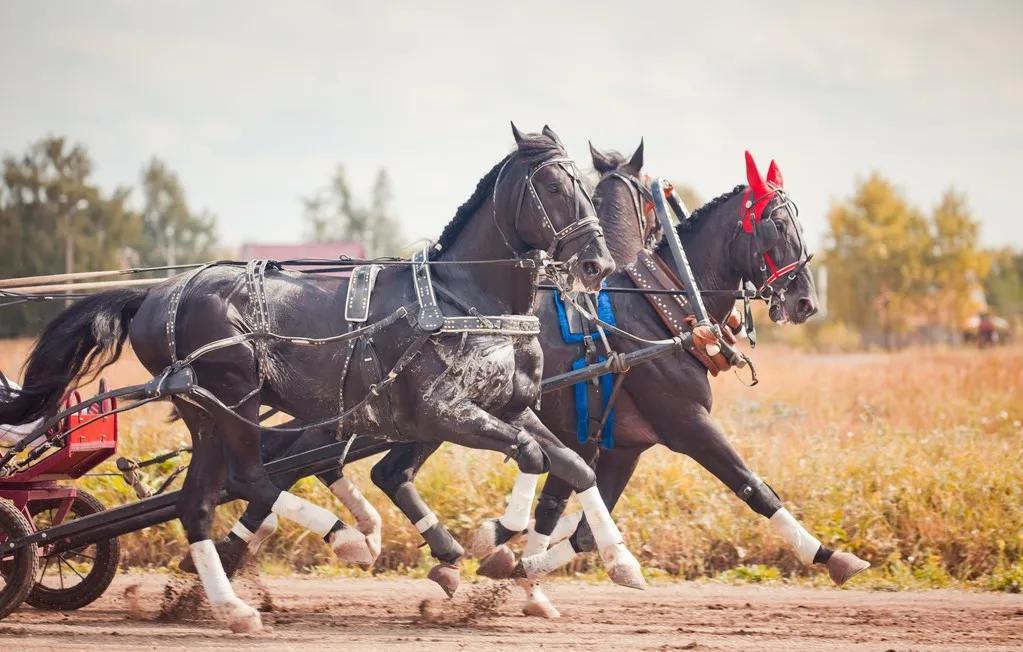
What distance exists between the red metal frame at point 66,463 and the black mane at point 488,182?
2105 mm

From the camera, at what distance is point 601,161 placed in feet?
22.2

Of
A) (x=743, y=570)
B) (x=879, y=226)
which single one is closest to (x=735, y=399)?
(x=743, y=570)

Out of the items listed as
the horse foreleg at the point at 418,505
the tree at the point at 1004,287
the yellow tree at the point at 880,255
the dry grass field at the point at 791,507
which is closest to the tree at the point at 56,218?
the dry grass field at the point at 791,507

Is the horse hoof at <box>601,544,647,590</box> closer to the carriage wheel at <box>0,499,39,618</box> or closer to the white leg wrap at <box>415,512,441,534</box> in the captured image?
the white leg wrap at <box>415,512,441,534</box>

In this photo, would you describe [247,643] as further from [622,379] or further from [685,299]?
[685,299]

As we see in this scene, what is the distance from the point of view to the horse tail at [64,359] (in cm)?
584

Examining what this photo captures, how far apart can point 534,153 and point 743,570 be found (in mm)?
3672

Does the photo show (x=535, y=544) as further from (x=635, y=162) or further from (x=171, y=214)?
(x=171, y=214)

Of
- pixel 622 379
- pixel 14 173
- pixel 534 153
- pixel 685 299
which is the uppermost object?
pixel 14 173

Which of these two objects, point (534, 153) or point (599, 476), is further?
point (599, 476)

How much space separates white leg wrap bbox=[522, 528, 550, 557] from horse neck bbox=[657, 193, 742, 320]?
166 cm

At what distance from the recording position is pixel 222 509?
833 centimetres

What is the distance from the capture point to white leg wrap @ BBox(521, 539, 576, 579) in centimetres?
588

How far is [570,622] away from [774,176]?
284 cm
